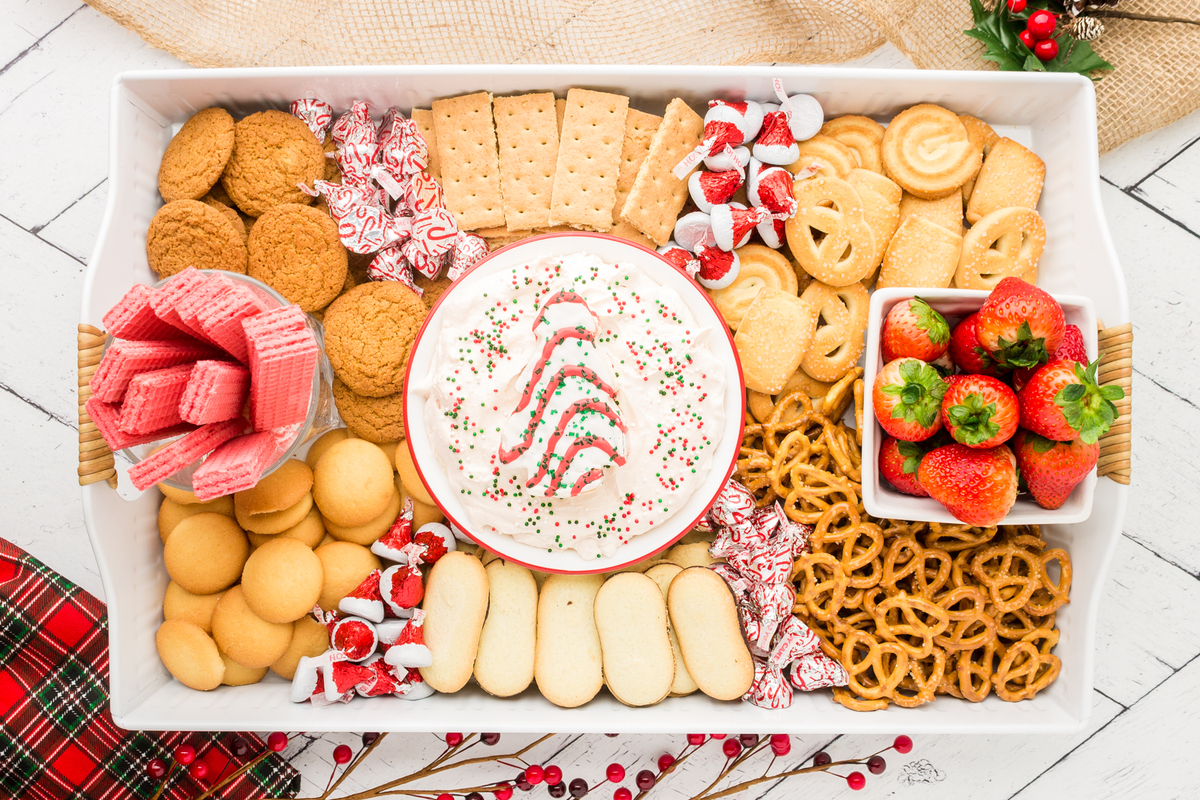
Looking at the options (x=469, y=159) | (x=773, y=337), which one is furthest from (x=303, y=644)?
(x=773, y=337)

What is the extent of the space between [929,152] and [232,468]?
66.2 inches

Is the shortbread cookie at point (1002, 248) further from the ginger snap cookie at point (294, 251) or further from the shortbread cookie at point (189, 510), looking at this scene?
the shortbread cookie at point (189, 510)

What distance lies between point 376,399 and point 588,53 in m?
1.07

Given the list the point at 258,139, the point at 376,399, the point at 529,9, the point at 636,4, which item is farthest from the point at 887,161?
the point at 258,139

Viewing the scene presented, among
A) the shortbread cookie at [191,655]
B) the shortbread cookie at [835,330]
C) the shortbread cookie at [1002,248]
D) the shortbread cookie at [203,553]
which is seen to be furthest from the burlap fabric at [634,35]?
the shortbread cookie at [191,655]

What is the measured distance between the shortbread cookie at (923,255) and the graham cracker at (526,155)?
846mm

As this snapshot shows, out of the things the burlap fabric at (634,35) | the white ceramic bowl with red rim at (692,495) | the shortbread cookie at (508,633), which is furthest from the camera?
the burlap fabric at (634,35)

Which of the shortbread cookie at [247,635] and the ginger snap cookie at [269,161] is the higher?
the ginger snap cookie at [269,161]

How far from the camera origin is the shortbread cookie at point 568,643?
171 centimetres

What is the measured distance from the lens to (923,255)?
5.70ft

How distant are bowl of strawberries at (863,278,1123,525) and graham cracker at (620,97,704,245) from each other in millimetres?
541

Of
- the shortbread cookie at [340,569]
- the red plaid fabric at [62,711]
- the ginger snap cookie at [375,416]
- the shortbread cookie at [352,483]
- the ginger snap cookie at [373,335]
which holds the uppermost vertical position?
the ginger snap cookie at [373,335]

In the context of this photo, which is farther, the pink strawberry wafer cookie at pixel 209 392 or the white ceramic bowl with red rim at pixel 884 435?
the white ceramic bowl with red rim at pixel 884 435

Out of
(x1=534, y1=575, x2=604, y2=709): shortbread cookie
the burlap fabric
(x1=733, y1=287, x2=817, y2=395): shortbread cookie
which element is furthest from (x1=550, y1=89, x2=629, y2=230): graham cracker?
(x1=534, y1=575, x2=604, y2=709): shortbread cookie
